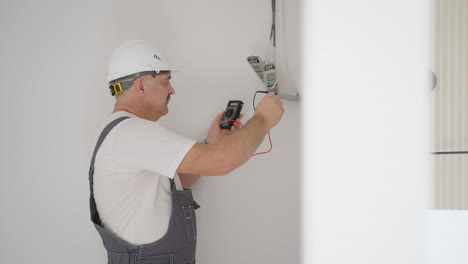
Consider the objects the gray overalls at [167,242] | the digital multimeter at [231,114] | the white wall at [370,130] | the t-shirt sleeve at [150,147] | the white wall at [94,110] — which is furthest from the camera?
the white wall at [94,110]

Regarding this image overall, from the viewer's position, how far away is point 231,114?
1502 mm

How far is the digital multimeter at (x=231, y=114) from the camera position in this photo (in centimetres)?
149

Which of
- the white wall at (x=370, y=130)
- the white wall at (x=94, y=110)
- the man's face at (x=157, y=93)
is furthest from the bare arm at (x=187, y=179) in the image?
the white wall at (x=370, y=130)

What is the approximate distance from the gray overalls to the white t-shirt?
0.07 ft

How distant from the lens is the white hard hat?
1318 mm

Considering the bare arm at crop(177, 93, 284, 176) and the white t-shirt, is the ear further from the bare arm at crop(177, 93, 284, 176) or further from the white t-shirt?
the bare arm at crop(177, 93, 284, 176)

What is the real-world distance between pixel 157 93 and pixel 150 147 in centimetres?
31

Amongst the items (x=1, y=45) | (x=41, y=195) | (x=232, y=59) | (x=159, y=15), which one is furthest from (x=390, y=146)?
(x=1, y=45)

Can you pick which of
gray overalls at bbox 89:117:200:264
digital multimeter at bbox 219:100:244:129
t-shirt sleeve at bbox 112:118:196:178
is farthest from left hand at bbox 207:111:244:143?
t-shirt sleeve at bbox 112:118:196:178

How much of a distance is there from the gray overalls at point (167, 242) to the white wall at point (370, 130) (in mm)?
608

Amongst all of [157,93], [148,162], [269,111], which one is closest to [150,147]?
[148,162]

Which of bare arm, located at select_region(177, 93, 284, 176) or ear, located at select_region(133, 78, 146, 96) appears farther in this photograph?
ear, located at select_region(133, 78, 146, 96)

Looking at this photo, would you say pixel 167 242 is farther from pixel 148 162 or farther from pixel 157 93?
pixel 157 93

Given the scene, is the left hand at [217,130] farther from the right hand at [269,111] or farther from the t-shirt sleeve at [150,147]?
the t-shirt sleeve at [150,147]
